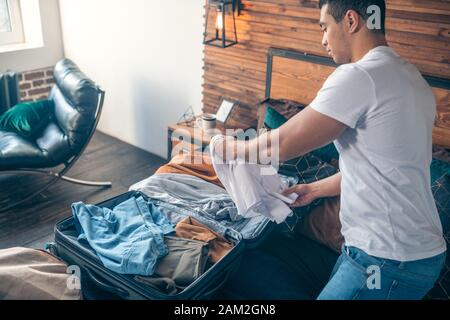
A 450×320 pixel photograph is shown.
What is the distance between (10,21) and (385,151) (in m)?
4.05

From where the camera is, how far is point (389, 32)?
7.74 ft

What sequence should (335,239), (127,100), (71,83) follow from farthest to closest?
(127,100) < (71,83) < (335,239)

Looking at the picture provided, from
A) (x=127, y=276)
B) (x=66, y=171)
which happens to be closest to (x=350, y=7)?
(x=127, y=276)

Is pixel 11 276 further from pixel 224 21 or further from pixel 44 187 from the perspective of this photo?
pixel 224 21

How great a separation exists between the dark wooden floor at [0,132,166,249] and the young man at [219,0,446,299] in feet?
6.70

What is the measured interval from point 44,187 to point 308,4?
2.17 metres

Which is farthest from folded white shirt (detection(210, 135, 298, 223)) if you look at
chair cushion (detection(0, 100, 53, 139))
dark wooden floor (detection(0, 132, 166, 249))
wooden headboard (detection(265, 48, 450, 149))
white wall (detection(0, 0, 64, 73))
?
white wall (detection(0, 0, 64, 73))

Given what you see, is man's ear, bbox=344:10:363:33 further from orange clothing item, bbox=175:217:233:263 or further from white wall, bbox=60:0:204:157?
white wall, bbox=60:0:204:157

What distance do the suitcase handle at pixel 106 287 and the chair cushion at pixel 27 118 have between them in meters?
1.86

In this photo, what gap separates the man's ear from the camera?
1.28 metres

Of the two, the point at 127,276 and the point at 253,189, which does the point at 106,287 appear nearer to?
the point at 127,276

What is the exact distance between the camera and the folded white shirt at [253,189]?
172 centimetres

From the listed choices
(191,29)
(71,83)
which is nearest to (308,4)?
(191,29)

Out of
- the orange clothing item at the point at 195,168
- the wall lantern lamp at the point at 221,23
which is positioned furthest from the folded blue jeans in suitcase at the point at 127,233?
the wall lantern lamp at the point at 221,23
